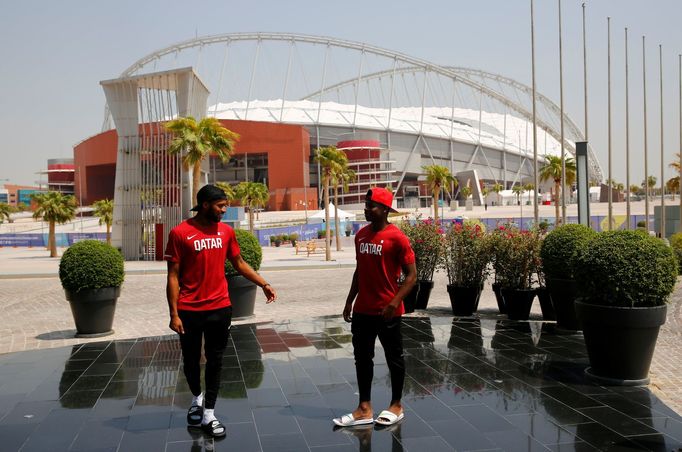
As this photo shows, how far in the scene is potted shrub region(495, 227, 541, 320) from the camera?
10.2m

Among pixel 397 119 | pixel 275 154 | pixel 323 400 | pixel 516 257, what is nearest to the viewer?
pixel 323 400

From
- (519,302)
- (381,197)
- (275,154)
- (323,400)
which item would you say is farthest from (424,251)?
(275,154)

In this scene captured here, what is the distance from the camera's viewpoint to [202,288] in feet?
15.5

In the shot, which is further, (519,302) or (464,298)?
(464,298)

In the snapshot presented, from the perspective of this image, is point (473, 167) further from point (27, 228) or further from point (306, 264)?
point (306, 264)

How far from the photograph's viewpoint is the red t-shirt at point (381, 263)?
4766 millimetres

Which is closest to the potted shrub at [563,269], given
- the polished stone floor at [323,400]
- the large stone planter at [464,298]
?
the polished stone floor at [323,400]

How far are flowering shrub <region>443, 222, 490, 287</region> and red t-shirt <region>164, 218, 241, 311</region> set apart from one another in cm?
675

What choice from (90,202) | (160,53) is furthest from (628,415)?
(90,202)

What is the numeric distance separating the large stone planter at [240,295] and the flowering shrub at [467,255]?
11.6 ft

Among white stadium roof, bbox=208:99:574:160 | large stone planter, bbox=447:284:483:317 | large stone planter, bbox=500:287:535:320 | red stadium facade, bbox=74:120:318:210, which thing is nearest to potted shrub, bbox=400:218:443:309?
large stone planter, bbox=447:284:483:317

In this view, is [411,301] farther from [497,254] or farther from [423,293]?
[497,254]

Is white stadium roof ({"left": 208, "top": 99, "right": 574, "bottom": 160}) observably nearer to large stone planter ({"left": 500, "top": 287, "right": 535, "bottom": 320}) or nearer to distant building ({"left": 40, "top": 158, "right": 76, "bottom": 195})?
distant building ({"left": 40, "top": 158, "right": 76, "bottom": 195})

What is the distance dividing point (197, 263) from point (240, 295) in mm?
6412
